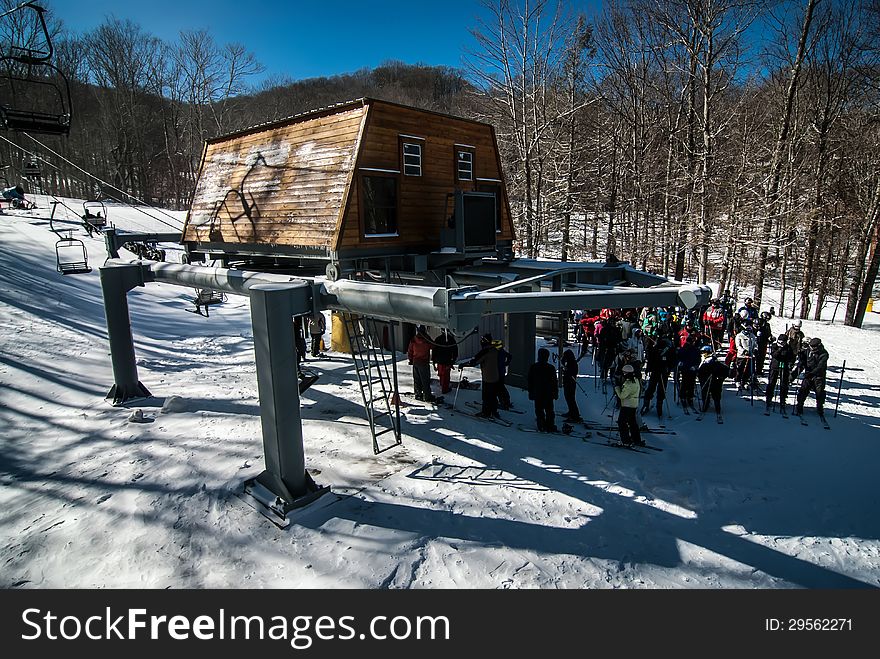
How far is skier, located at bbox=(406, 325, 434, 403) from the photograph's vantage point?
11539mm

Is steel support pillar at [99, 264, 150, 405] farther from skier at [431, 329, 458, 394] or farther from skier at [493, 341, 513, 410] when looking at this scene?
skier at [493, 341, 513, 410]

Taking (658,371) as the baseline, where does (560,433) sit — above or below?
below

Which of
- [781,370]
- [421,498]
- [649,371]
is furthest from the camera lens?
[781,370]

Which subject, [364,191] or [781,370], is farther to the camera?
[781,370]

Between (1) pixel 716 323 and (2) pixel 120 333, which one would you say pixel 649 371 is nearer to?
(1) pixel 716 323

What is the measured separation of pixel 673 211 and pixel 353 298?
1148 inches

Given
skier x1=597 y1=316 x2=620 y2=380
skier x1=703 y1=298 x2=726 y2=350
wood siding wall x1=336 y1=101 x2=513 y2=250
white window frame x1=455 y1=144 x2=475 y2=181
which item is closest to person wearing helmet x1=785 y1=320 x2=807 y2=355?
skier x1=703 y1=298 x2=726 y2=350

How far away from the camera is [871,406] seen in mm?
11703

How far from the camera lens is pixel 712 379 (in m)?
10.9

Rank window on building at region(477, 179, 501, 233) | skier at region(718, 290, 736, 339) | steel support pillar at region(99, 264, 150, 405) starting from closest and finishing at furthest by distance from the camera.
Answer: steel support pillar at region(99, 264, 150, 405) → window on building at region(477, 179, 501, 233) → skier at region(718, 290, 736, 339)

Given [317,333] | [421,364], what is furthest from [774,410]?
[317,333]

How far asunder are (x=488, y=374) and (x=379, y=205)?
4.24 m

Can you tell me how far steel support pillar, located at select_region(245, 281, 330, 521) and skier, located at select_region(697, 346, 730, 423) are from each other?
8874 millimetres
